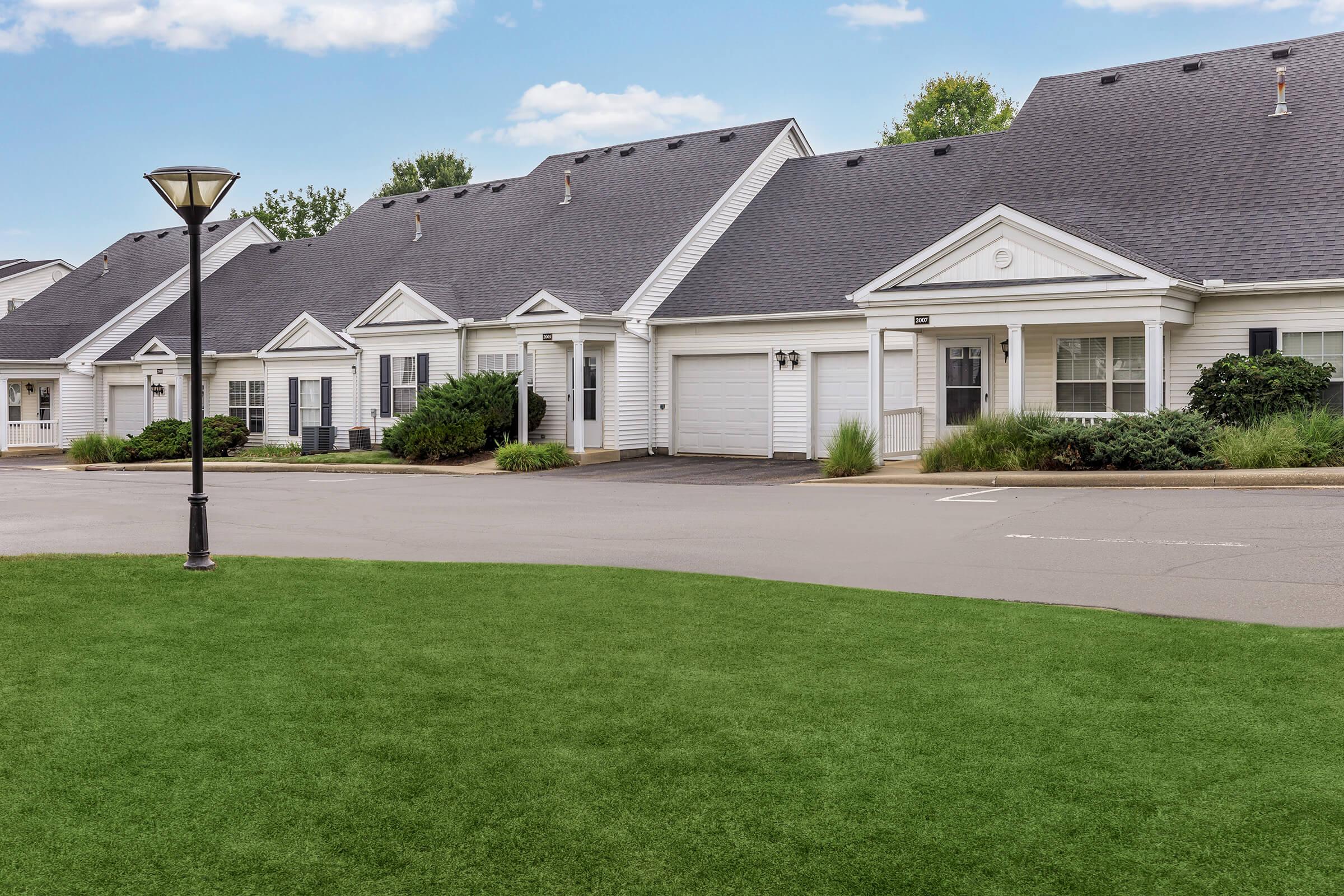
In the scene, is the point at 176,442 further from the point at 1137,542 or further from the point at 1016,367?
the point at 1137,542

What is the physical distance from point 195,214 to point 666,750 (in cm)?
762

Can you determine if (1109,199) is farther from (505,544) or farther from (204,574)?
(204,574)

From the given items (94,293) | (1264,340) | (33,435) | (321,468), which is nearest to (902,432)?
(1264,340)

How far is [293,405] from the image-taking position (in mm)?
32625

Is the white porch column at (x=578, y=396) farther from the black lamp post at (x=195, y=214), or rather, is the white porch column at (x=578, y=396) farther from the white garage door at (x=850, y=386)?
the black lamp post at (x=195, y=214)

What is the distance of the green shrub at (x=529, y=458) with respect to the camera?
24.2 metres

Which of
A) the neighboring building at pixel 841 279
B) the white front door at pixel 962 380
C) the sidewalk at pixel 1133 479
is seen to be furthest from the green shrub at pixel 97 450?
the white front door at pixel 962 380

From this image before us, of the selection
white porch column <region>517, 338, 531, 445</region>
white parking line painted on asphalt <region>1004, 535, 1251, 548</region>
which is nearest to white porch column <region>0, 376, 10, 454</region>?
white porch column <region>517, 338, 531, 445</region>

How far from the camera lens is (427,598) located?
8906 mm

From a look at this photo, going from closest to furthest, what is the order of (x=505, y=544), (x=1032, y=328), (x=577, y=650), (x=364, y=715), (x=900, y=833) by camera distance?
1. (x=900, y=833)
2. (x=364, y=715)
3. (x=577, y=650)
4. (x=505, y=544)
5. (x=1032, y=328)

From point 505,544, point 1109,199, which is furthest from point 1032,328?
point 505,544

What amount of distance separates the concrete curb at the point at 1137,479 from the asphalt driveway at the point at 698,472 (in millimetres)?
2669

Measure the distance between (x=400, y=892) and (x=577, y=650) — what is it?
10.5 feet

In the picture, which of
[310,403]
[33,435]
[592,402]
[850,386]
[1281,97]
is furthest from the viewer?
[33,435]
